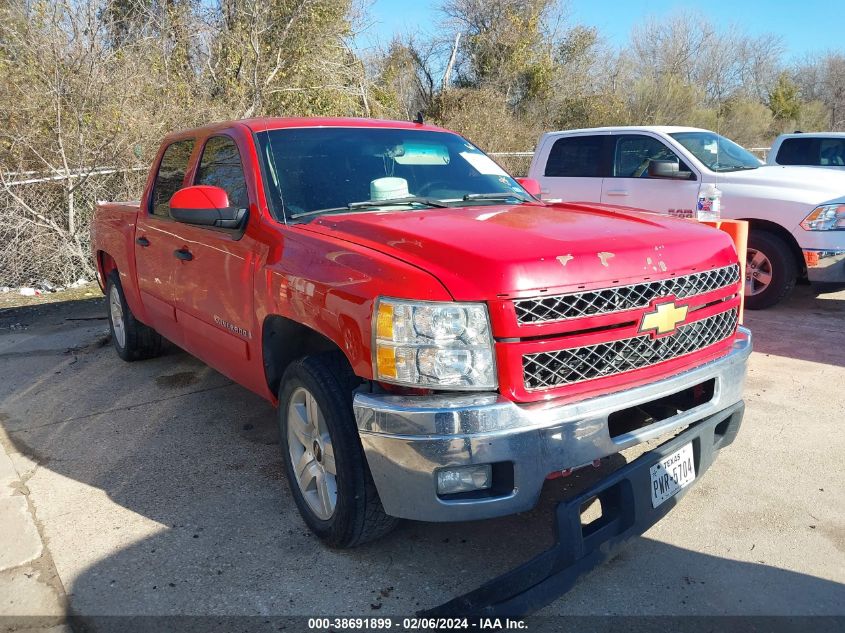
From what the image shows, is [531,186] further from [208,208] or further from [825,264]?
[825,264]

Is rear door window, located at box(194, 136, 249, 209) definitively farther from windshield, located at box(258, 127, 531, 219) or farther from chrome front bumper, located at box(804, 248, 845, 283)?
chrome front bumper, located at box(804, 248, 845, 283)

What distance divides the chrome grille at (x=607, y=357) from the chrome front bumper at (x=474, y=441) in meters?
0.09

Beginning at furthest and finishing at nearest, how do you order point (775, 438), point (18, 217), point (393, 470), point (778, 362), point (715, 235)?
point (18, 217) < point (778, 362) < point (775, 438) < point (715, 235) < point (393, 470)

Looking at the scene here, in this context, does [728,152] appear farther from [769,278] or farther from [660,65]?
[660,65]

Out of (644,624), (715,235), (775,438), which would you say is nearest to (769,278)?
(775,438)

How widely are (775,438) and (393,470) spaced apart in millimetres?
2677

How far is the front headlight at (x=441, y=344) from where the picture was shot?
244cm

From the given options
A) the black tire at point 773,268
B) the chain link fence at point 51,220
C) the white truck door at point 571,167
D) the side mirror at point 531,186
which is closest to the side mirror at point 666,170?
the white truck door at point 571,167

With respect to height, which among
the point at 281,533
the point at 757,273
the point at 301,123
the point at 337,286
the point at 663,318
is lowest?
the point at 281,533

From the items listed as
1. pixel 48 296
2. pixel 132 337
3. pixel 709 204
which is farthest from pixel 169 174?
pixel 48 296

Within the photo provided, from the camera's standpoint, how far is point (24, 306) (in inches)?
338

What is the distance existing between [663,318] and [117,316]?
16.0 feet

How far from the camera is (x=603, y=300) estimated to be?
102 inches

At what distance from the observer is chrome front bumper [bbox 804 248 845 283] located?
22.4 feet
